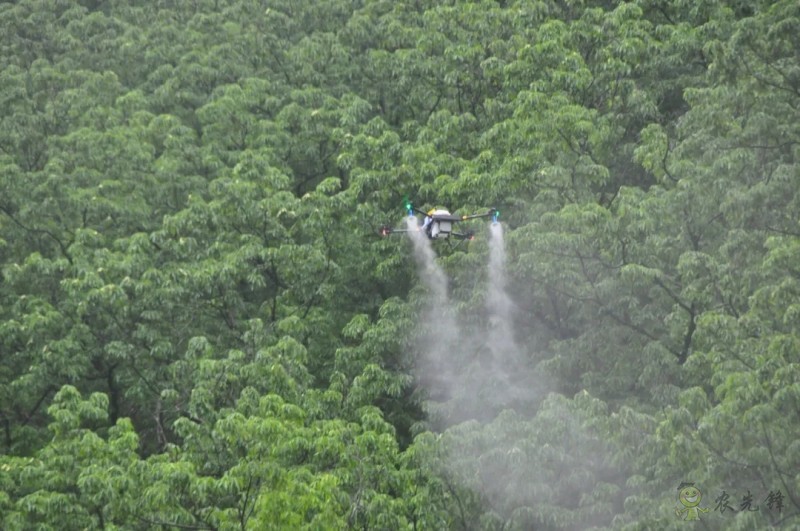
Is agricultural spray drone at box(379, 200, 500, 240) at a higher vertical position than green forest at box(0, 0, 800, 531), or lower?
higher

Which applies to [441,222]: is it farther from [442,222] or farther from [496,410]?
[496,410]

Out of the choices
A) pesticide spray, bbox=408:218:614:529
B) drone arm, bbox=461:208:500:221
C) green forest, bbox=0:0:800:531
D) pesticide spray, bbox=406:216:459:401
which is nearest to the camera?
green forest, bbox=0:0:800:531

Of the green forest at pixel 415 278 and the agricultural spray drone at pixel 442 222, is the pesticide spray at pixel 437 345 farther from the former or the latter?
the agricultural spray drone at pixel 442 222

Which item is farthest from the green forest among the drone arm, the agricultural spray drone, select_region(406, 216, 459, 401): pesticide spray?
the agricultural spray drone

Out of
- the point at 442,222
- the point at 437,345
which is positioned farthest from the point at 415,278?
the point at 442,222

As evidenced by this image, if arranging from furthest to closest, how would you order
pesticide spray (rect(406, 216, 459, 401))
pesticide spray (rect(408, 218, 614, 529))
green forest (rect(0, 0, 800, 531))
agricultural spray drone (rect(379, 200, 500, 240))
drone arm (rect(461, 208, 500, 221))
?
pesticide spray (rect(406, 216, 459, 401))
drone arm (rect(461, 208, 500, 221))
agricultural spray drone (rect(379, 200, 500, 240))
pesticide spray (rect(408, 218, 614, 529))
green forest (rect(0, 0, 800, 531))

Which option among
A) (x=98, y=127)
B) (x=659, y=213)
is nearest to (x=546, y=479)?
(x=659, y=213)

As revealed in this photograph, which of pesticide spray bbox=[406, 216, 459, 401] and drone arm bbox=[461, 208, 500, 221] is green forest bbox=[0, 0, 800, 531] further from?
drone arm bbox=[461, 208, 500, 221]

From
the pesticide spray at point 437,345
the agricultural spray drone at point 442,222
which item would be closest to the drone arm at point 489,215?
the agricultural spray drone at point 442,222
